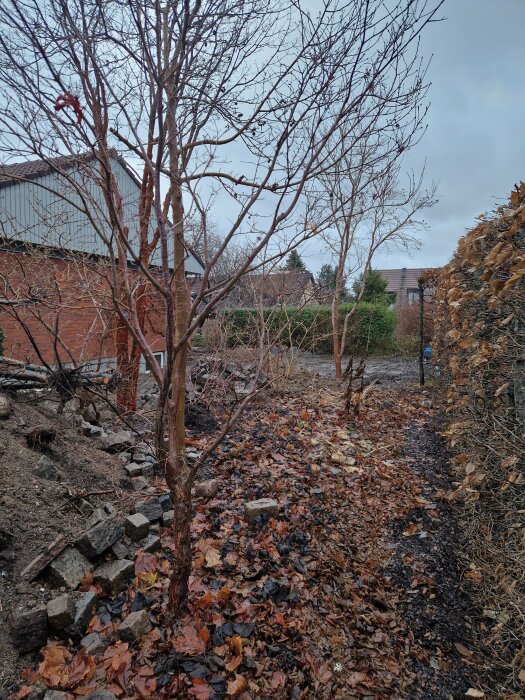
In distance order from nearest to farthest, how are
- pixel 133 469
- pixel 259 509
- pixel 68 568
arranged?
pixel 68 568, pixel 259 509, pixel 133 469

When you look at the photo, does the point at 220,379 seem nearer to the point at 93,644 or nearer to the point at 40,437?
the point at 40,437

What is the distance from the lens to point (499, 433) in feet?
6.92

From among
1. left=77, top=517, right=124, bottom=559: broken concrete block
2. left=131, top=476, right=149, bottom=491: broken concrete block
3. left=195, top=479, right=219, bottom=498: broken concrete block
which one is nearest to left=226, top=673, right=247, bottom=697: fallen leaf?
left=77, top=517, right=124, bottom=559: broken concrete block

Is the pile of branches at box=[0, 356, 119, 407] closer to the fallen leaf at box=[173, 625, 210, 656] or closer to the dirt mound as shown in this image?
the dirt mound

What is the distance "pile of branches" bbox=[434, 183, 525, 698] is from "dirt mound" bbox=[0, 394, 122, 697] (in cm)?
236

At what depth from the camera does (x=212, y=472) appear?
4.14 meters

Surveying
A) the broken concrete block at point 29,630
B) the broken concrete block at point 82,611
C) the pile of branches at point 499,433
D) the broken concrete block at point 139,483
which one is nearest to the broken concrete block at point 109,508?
the broken concrete block at point 139,483

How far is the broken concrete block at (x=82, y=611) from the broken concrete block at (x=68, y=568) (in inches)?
2.9

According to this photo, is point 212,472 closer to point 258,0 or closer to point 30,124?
point 30,124

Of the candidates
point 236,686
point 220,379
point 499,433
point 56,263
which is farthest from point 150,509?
point 56,263

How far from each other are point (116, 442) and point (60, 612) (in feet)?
7.28

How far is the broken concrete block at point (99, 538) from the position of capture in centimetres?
239

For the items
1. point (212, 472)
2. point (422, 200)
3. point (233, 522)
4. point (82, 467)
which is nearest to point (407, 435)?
point (212, 472)

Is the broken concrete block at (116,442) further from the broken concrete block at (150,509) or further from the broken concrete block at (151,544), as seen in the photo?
the broken concrete block at (151,544)
